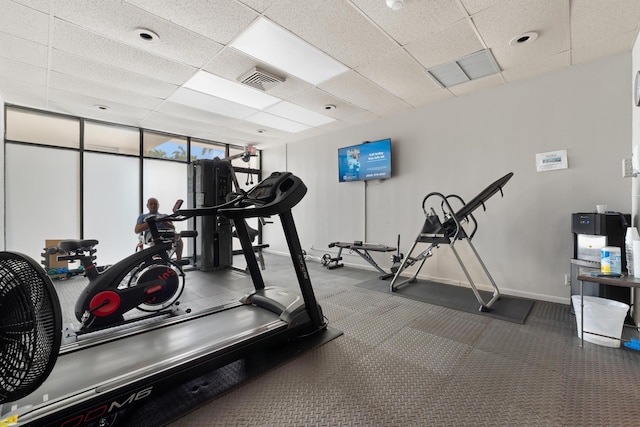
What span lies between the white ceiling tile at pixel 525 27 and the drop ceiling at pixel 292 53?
1 centimetres

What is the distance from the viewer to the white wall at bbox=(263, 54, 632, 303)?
312 centimetres

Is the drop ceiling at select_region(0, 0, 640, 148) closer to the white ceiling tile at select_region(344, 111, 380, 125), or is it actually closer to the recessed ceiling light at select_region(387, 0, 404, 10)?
the recessed ceiling light at select_region(387, 0, 404, 10)

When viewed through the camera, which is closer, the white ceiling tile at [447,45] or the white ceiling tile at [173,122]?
the white ceiling tile at [447,45]

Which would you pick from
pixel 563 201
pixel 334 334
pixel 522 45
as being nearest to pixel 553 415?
pixel 334 334

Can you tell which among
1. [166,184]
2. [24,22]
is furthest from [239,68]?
[166,184]

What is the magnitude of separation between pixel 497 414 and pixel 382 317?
1.47 metres

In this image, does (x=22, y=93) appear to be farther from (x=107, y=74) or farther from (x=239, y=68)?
(x=239, y=68)

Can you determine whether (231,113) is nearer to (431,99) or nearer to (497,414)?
(431,99)

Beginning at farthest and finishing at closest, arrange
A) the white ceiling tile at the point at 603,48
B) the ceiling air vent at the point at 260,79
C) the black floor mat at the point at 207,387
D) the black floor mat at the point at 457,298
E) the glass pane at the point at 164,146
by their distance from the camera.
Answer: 1. the glass pane at the point at 164,146
2. the ceiling air vent at the point at 260,79
3. the black floor mat at the point at 457,298
4. the white ceiling tile at the point at 603,48
5. the black floor mat at the point at 207,387

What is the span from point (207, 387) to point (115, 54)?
3.54 meters

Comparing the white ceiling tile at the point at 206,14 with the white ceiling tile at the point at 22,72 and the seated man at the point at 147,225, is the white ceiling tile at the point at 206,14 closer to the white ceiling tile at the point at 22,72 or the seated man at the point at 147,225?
the white ceiling tile at the point at 22,72

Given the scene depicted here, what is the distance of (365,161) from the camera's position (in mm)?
5254

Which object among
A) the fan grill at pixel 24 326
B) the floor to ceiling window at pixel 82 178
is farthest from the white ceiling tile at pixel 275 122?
the fan grill at pixel 24 326

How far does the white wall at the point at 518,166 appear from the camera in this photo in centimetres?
312
